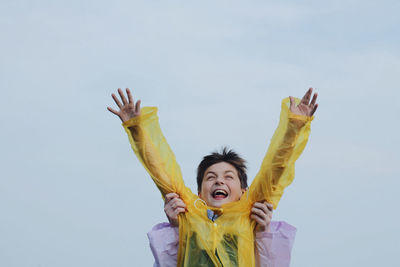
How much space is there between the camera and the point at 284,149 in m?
4.48

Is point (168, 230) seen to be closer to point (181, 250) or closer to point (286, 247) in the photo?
point (181, 250)

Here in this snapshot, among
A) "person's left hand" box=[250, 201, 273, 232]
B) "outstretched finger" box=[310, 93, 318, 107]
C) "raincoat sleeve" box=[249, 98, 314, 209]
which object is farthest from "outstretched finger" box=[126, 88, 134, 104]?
"outstretched finger" box=[310, 93, 318, 107]

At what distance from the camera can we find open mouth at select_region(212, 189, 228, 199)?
15.9 ft

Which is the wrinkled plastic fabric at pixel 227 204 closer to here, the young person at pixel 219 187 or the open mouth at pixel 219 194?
the young person at pixel 219 187

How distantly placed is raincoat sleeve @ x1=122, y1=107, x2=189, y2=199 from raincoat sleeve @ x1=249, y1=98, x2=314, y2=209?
1.86 feet

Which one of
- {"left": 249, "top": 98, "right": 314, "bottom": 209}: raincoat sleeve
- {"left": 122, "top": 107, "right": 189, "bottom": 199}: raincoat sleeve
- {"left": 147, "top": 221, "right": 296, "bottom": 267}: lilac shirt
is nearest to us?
{"left": 249, "top": 98, "right": 314, "bottom": 209}: raincoat sleeve

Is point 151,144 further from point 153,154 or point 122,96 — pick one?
point 122,96

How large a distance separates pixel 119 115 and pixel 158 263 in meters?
1.09

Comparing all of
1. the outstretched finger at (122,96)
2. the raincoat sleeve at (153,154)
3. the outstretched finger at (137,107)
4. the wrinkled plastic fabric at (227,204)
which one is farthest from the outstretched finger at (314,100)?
the outstretched finger at (122,96)

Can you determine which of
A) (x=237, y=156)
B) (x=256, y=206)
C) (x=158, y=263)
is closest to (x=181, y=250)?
(x=158, y=263)

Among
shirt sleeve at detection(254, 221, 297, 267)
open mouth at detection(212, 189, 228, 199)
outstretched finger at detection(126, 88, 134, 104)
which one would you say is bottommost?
shirt sleeve at detection(254, 221, 297, 267)

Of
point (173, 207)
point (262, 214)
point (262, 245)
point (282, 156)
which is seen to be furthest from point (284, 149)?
point (173, 207)

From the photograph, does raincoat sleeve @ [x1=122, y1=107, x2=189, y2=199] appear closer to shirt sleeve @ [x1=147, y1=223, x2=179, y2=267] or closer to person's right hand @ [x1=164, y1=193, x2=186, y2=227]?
person's right hand @ [x1=164, y1=193, x2=186, y2=227]

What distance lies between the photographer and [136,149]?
473 centimetres
